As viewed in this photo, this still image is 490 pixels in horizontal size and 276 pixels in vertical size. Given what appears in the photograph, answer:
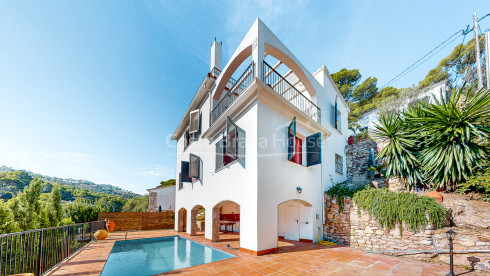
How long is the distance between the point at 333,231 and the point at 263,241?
154 inches

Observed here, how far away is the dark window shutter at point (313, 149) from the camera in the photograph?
7961 millimetres

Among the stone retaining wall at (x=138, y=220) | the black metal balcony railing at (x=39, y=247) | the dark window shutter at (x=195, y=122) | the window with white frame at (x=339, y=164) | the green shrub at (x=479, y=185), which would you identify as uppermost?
the dark window shutter at (x=195, y=122)

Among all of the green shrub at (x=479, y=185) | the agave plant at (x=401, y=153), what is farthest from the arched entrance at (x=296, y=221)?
the green shrub at (x=479, y=185)

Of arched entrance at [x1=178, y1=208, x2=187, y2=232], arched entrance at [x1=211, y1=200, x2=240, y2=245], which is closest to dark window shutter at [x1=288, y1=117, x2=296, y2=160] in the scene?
arched entrance at [x1=211, y1=200, x2=240, y2=245]

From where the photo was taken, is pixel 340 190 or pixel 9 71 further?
pixel 340 190

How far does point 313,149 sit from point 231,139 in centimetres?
347

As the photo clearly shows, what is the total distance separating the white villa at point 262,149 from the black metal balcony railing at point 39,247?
15.6 feet

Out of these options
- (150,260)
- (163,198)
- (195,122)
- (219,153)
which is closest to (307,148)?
(219,153)

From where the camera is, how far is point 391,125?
8383 mm

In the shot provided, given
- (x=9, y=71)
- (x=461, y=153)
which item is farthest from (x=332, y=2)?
(x=9, y=71)

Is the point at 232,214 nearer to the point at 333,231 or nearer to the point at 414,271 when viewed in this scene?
the point at 333,231

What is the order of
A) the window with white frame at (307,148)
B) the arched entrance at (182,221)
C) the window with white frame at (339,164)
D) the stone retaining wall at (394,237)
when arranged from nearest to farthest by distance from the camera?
the stone retaining wall at (394,237) < the window with white frame at (307,148) < the window with white frame at (339,164) < the arched entrance at (182,221)

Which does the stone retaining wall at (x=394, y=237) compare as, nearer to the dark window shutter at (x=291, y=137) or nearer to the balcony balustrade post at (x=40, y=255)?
the dark window shutter at (x=291, y=137)

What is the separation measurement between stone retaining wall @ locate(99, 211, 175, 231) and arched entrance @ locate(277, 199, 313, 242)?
350 inches
